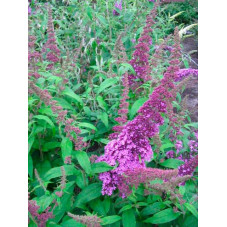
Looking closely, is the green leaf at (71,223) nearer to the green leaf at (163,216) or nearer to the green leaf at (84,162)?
the green leaf at (84,162)

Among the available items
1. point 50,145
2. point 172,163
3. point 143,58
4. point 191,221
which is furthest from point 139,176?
point 143,58

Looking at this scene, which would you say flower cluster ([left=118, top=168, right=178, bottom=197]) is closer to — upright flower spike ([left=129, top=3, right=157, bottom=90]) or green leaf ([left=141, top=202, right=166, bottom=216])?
green leaf ([left=141, top=202, right=166, bottom=216])

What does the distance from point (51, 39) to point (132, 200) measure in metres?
1.07

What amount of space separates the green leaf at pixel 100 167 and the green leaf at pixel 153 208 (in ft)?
0.88

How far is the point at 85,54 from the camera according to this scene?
2480 millimetres

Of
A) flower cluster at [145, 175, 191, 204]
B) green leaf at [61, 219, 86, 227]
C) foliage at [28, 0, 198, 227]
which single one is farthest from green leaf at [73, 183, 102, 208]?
flower cluster at [145, 175, 191, 204]

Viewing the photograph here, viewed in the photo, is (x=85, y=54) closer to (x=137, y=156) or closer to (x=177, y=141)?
(x=177, y=141)

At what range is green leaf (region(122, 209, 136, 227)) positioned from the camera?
48.5 inches

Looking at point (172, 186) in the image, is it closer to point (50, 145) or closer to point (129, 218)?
point (129, 218)

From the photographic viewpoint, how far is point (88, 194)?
1.32 m

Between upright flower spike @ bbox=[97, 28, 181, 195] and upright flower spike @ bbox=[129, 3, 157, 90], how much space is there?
443 millimetres

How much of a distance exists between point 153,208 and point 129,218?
13cm

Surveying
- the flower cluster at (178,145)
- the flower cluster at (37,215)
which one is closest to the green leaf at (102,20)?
the flower cluster at (178,145)

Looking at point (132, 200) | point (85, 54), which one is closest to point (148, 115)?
point (132, 200)
